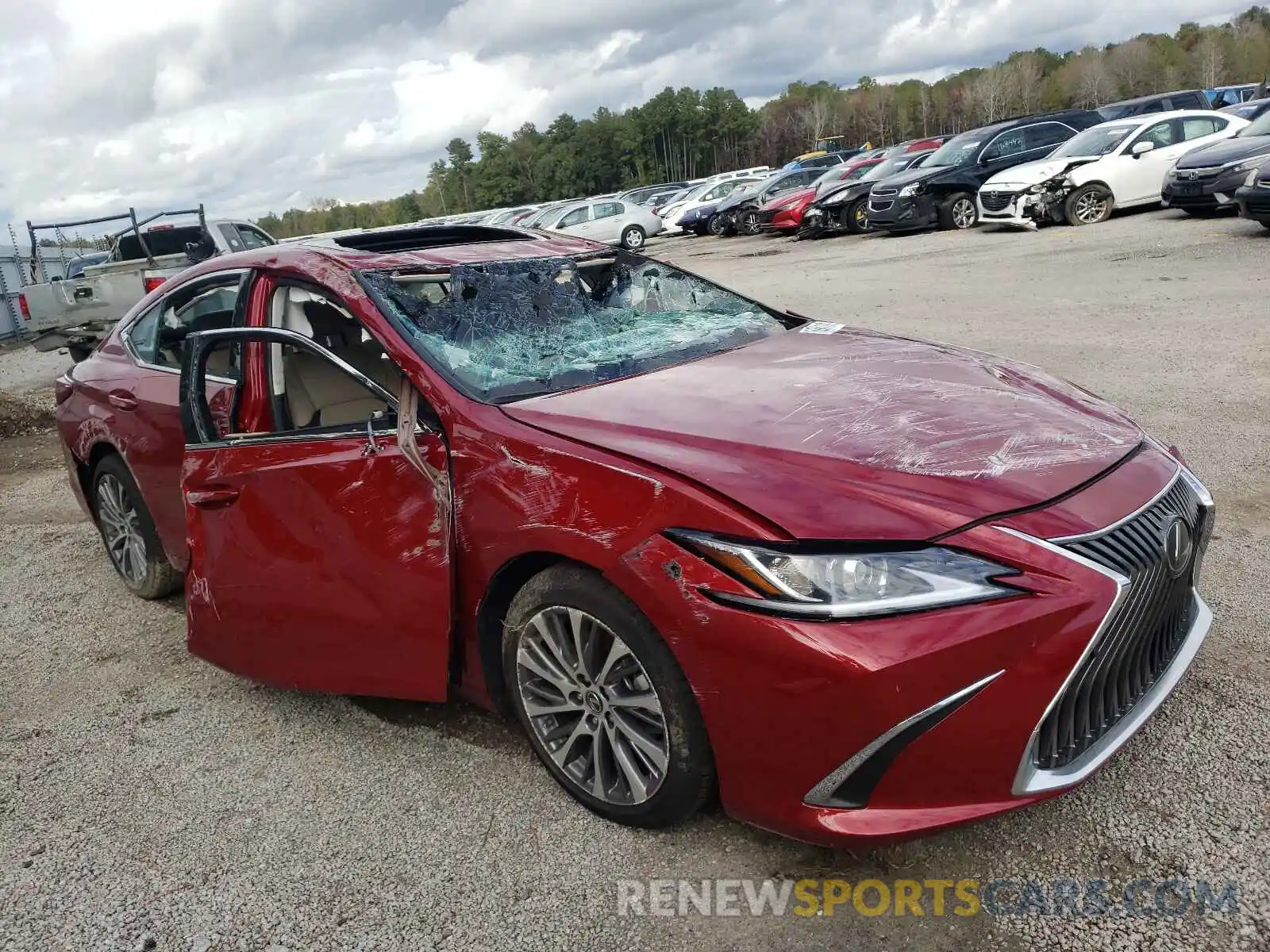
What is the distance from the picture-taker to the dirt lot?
2.26 meters

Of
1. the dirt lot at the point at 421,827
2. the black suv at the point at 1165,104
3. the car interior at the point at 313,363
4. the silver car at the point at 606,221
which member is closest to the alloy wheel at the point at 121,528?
the dirt lot at the point at 421,827

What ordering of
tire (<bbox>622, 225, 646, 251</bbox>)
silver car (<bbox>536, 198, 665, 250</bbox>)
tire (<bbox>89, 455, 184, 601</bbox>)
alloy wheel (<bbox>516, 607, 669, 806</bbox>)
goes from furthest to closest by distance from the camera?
tire (<bbox>622, 225, 646, 251</bbox>) → silver car (<bbox>536, 198, 665, 250</bbox>) → tire (<bbox>89, 455, 184, 601</bbox>) → alloy wheel (<bbox>516, 607, 669, 806</bbox>)

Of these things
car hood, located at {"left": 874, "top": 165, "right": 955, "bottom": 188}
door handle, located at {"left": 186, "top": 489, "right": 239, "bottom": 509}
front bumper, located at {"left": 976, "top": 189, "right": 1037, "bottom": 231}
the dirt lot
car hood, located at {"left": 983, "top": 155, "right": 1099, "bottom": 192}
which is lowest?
the dirt lot

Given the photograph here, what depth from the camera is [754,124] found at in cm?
11631

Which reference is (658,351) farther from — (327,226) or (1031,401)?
(327,226)

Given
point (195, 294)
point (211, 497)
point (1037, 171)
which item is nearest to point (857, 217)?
point (1037, 171)

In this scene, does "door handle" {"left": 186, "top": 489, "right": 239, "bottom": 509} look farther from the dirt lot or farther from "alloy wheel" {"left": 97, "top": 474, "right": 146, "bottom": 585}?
"alloy wheel" {"left": 97, "top": 474, "right": 146, "bottom": 585}

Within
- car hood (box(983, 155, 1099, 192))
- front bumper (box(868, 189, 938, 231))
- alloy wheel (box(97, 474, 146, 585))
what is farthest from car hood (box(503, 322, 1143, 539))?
front bumper (box(868, 189, 938, 231))

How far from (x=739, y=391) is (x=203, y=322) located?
8.54 feet

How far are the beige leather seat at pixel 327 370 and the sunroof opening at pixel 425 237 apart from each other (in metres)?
0.35

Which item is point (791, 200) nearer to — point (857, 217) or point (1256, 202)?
point (857, 217)

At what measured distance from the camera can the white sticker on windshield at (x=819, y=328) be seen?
3631 mm

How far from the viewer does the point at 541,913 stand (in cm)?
235

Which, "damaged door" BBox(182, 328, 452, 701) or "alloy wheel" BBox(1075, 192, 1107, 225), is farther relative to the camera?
"alloy wheel" BBox(1075, 192, 1107, 225)
